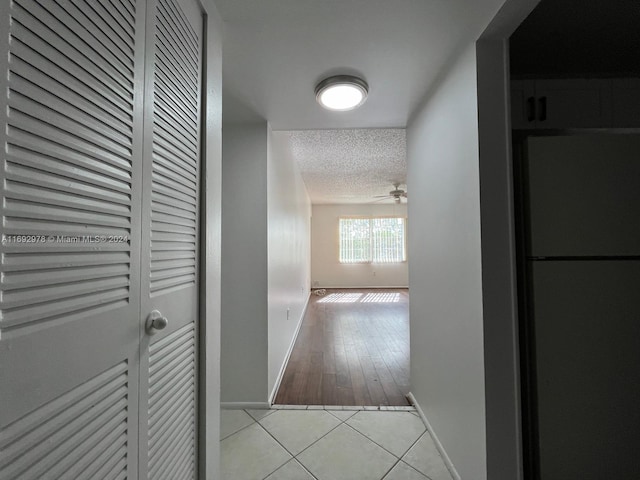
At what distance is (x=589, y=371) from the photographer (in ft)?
4.03

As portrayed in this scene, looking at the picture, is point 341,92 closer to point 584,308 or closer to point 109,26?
point 109,26

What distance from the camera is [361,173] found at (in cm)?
480

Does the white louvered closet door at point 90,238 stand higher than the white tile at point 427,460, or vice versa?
the white louvered closet door at point 90,238

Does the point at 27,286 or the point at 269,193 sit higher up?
the point at 269,193

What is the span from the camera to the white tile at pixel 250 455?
151 cm

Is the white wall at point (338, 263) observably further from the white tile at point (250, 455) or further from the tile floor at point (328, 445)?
the white tile at point (250, 455)

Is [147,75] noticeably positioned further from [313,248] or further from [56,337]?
[313,248]

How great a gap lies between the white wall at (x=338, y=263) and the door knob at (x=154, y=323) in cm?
759

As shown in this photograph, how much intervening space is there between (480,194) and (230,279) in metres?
1.72

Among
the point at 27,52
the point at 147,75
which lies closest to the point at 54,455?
the point at 27,52

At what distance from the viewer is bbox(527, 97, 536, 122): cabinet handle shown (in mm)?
1790

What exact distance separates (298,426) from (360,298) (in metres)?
5.08

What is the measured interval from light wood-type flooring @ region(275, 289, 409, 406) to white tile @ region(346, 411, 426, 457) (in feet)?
0.54

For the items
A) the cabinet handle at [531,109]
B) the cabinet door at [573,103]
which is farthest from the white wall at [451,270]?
the cabinet door at [573,103]
